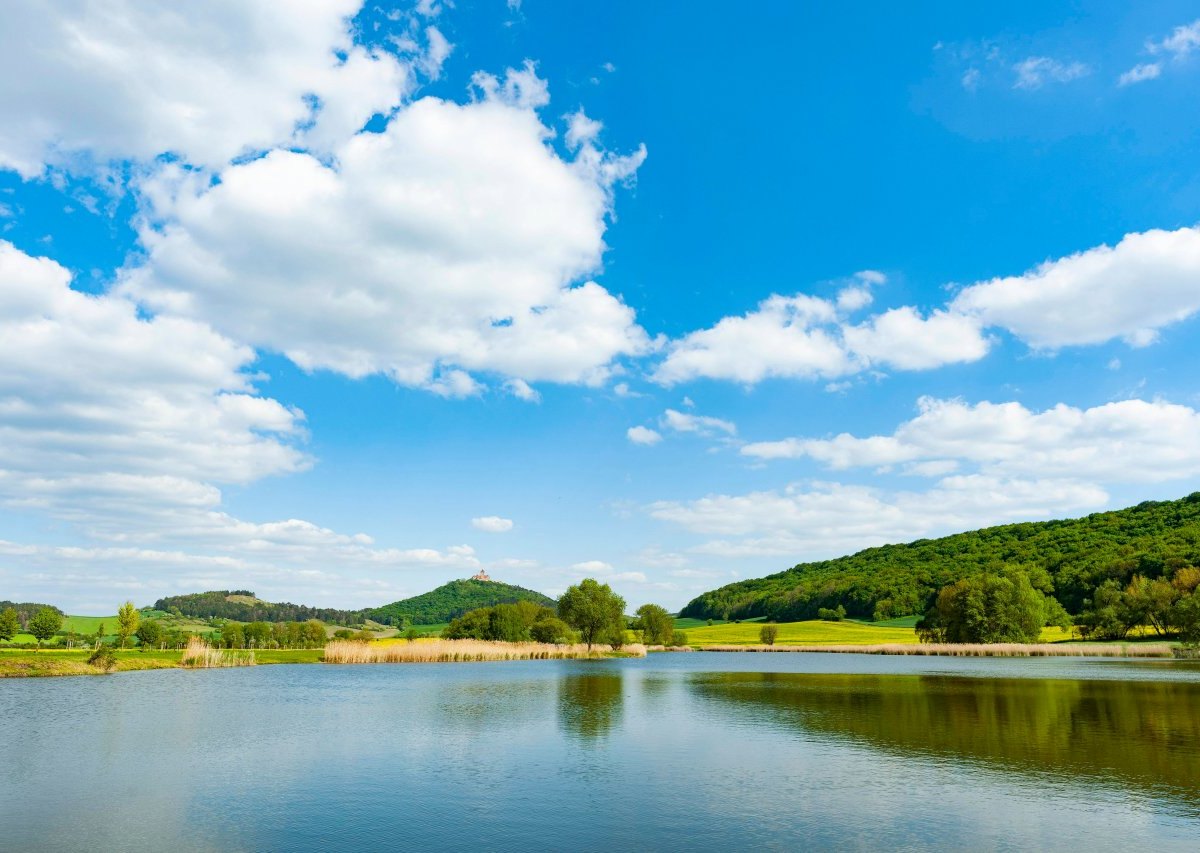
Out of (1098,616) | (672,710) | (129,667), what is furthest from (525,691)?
(1098,616)

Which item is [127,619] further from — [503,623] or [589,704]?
[589,704]

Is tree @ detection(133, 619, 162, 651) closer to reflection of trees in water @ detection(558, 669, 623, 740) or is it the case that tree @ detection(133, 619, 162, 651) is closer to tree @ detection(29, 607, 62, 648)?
tree @ detection(29, 607, 62, 648)

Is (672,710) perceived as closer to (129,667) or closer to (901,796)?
(901,796)

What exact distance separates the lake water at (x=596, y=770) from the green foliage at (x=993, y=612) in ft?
248

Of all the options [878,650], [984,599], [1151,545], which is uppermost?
[1151,545]

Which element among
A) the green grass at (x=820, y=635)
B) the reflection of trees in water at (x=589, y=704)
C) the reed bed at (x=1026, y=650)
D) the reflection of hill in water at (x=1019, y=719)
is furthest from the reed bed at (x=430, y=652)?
the green grass at (x=820, y=635)

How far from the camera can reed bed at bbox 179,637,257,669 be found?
8238 cm

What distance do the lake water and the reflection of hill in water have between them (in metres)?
0.21

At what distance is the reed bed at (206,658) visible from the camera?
270ft

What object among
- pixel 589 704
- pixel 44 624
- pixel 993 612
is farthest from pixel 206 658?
pixel 993 612

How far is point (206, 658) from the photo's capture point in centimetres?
8406

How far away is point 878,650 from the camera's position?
125 m

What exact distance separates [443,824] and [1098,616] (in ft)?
473

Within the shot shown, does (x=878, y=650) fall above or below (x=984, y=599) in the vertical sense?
below
